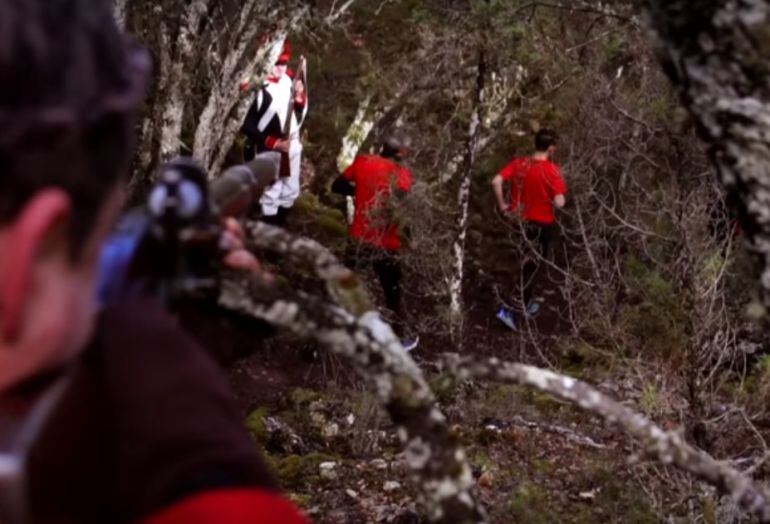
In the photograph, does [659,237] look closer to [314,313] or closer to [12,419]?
[314,313]

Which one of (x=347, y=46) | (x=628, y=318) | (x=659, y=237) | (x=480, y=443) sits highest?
(x=347, y=46)

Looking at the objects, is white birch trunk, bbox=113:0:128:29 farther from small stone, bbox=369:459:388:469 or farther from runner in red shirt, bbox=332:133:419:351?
small stone, bbox=369:459:388:469

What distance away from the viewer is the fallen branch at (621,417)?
1620 mm

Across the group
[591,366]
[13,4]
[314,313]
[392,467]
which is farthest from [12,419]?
[591,366]

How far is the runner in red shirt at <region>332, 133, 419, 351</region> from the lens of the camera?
27.2ft

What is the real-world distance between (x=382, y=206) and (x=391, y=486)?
2.51 metres

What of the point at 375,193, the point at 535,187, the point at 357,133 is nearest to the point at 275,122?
the point at 375,193

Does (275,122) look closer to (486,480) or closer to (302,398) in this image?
(302,398)

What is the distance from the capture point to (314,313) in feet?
4.89

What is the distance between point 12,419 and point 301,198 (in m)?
10.2

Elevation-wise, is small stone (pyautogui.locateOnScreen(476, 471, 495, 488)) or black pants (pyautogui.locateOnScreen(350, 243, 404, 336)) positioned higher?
black pants (pyautogui.locateOnScreen(350, 243, 404, 336))

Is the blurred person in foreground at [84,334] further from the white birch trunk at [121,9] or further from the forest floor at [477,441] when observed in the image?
the white birch trunk at [121,9]

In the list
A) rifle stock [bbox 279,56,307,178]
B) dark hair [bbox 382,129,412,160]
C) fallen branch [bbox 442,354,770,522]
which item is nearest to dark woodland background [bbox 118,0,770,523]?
dark hair [bbox 382,129,412,160]

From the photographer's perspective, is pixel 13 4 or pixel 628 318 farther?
pixel 628 318
